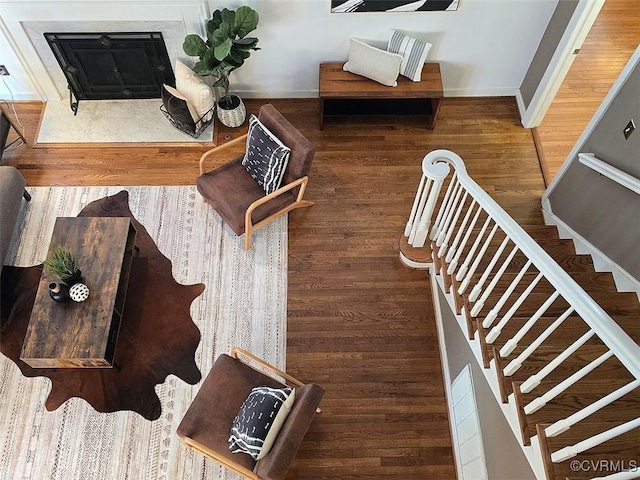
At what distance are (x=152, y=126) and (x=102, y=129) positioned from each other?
18.5 inches

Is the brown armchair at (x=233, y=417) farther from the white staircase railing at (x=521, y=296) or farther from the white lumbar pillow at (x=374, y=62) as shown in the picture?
the white lumbar pillow at (x=374, y=62)

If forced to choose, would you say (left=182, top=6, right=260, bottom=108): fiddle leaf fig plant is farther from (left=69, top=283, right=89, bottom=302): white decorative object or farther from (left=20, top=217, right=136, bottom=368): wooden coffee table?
(left=69, top=283, right=89, bottom=302): white decorative object

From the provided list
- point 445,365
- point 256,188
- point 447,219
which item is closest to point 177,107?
point 256,188

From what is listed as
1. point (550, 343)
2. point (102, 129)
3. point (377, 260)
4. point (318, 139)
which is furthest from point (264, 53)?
point (550, 343)

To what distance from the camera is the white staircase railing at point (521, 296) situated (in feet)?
6.33

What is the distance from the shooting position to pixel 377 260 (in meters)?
4.16

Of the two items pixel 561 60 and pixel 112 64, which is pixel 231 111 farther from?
pixel 561 60

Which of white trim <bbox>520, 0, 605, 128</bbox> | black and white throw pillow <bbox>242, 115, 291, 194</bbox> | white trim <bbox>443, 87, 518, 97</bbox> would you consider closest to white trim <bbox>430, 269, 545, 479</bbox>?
black and white throw pillow <bbox>242, 115, 291, 194</bbox>

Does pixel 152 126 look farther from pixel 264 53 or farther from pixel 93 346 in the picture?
pixel 93 346

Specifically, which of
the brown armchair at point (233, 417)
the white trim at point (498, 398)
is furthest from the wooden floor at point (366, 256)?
the brown armchair at point (233, 417)

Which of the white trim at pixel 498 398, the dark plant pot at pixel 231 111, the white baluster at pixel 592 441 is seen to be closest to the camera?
the white baluster at pixel 592 441

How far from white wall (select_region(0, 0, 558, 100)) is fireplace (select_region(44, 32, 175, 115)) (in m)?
0.19
